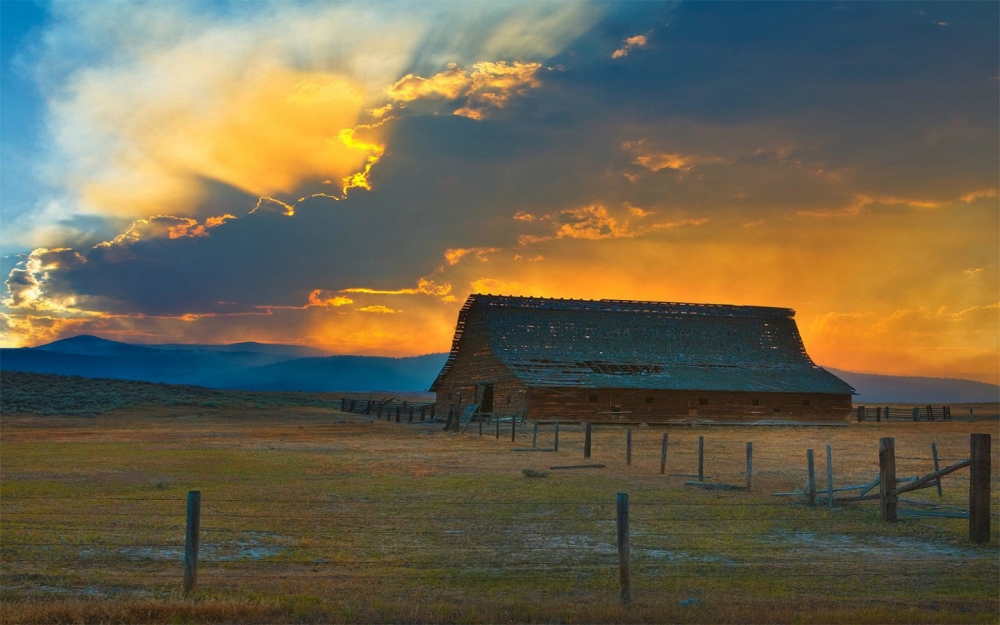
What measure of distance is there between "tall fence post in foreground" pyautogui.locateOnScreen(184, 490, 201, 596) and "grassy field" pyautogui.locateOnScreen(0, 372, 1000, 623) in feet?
0.71

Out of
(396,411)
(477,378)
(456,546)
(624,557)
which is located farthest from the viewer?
(396,411)

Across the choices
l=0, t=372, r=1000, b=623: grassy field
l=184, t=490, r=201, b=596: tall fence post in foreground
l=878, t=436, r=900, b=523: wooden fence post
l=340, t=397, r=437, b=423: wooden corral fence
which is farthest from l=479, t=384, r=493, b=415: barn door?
l=184, t=490, r=201, b=596: tall fence post in foreground

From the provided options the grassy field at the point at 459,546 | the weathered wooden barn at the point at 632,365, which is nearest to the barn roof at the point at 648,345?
the weathered wooden barn at the point at 632,365

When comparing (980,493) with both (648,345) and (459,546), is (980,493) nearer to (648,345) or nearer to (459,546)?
(459,546)

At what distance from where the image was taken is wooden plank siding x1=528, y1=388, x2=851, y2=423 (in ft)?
166

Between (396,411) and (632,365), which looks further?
(396,411)

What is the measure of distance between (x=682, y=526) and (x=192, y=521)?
31.0 ft

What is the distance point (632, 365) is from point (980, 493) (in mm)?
41011

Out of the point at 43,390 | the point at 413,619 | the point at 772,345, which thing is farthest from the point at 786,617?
the point at 43,390

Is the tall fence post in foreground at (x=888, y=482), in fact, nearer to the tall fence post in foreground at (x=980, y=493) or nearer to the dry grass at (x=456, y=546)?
the dry grass at (x=456, y=546)

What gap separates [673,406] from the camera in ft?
175

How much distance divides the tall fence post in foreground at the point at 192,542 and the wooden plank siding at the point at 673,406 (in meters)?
40.2

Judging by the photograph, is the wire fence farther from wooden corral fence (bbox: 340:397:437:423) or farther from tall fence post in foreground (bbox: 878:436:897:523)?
wooden corral fence (bbox: 340:397:437:423)

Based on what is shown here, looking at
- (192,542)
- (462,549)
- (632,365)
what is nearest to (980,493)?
(462,549)
